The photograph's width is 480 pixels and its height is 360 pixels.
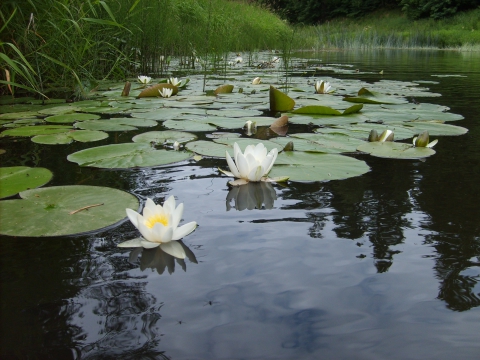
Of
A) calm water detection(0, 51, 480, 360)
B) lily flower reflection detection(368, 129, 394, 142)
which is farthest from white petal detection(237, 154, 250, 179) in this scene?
Result: lily flower reflection detection(368, 129, 394, 142)

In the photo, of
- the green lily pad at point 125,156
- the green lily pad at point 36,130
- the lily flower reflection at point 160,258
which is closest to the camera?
the lily flower reflection at point 160,258

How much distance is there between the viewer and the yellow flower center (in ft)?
3.28

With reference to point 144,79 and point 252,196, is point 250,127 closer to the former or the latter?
point 252,196

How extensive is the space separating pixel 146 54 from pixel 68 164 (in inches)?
148

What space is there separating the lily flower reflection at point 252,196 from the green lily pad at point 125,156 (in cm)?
37

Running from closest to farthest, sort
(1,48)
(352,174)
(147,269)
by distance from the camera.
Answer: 1. (147,269)
2. (352,174)
3. (1,48)

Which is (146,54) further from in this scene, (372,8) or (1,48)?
(372,8)

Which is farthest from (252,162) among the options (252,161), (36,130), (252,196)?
(36,130)

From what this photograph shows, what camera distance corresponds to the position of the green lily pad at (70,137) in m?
1.98

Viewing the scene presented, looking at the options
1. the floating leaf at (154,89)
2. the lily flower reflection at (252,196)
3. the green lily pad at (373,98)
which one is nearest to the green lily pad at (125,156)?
the lily flower reflection at (252,196)

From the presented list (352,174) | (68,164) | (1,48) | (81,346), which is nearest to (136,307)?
(81,346)

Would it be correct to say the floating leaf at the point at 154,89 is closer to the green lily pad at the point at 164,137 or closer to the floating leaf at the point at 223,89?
the floating leaf at the point at 223,89

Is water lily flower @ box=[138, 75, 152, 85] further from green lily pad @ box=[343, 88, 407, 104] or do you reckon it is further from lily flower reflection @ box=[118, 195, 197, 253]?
lily flower reflection @ box=[118, 195, 197, 253]

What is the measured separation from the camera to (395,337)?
69 centimetres
